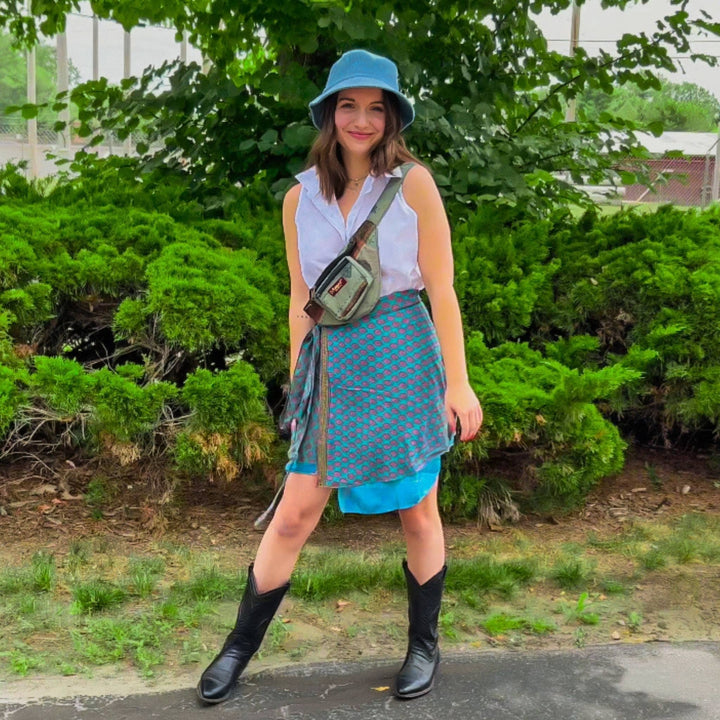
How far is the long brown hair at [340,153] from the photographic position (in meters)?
2.55

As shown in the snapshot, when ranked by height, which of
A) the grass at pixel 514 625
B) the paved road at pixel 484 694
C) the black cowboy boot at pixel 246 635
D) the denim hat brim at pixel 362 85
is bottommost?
the paved road at pixel 484 694

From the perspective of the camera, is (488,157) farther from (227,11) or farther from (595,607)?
(595,607)

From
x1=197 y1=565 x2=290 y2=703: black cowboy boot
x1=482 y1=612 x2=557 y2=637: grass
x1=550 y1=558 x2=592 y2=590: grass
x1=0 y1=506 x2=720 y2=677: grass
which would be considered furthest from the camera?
x1=550 y1=558 x2=592 y2=590: grass

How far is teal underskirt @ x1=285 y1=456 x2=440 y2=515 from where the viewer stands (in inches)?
103

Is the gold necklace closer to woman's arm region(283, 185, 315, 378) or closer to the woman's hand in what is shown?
woman's arm region(283, 185, 315, 378)

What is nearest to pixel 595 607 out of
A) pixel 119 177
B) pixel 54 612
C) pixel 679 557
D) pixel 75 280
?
pixel 679 557

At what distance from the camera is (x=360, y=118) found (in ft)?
8.29

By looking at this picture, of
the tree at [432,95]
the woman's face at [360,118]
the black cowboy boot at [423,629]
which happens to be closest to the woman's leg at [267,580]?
the black cowboy boot at [423,629]

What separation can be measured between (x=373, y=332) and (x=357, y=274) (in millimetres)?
182

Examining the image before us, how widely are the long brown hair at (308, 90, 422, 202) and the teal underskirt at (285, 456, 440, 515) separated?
2.61 feet

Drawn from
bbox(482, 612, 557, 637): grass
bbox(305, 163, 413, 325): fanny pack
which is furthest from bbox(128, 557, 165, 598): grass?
bbox(305, 163, 413, 325): fanny pack

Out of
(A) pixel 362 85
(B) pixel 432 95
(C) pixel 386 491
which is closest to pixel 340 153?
(A) pixel 362 85

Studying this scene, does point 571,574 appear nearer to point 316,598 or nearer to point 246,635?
point 316,598

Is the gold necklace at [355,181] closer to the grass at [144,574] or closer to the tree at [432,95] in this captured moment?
the grass at [144,574]
